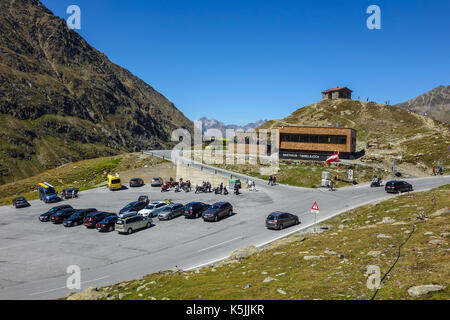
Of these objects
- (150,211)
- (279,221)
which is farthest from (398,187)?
(150,211)

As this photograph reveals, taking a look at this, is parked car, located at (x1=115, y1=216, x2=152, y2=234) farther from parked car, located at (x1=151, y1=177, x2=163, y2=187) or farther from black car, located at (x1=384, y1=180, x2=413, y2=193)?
black car, located at (x1=384, y1=180, x2=413, y2=193)

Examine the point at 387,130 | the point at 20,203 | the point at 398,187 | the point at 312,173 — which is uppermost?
the point at 387,130

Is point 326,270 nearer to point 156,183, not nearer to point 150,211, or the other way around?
point 150,211

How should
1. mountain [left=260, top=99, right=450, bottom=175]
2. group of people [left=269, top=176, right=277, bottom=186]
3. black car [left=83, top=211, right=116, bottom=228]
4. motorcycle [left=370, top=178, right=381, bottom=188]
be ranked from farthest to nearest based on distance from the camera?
mountain [left=260, top=99, right=450, bottom=175] < group of people [left=269, top=176, right=277, bottom=186] < motorcycle [left=370, top=178, right=381, bottom=188] < black car [left=83, top=211, right=116, bottom=228]

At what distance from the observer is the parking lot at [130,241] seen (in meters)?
18.9

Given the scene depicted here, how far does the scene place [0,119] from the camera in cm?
14612

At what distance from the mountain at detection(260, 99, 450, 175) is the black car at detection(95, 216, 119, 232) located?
4631cm

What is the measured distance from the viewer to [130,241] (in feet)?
84.7

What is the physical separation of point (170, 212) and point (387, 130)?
278 ft

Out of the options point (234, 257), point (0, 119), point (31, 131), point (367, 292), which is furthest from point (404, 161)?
point (0, 119)

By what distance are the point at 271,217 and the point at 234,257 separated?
8611 millimetres

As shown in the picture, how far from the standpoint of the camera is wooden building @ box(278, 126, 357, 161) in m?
58.5

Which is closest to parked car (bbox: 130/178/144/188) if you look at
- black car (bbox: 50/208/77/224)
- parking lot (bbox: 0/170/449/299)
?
parking lot (bbox: 0/170/449/299)
